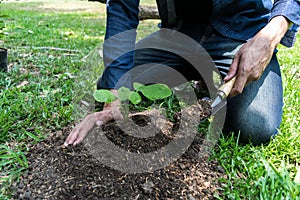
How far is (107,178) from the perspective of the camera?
3.77ft

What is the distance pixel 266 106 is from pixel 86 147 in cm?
91

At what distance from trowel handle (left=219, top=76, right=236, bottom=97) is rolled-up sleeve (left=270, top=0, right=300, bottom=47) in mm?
442

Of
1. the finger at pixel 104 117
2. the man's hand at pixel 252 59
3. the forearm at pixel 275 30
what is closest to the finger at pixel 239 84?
the man's hand at pixel 252 59

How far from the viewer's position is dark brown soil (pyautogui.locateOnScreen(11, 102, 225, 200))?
1.10 metres

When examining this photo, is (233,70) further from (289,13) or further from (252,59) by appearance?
(289,13)

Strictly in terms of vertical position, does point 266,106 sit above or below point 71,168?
above

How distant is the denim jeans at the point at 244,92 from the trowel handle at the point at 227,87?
280 millimetres

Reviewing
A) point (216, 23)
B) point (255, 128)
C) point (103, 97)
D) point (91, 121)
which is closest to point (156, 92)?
Answer: point (103, 97)

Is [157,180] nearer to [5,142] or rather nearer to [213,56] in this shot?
[5,142]

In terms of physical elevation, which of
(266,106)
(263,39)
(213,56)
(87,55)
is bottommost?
(87,55)

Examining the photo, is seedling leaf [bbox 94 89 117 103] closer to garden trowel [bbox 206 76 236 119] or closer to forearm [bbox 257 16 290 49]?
garden trowel [bbox 206 76 236 119]

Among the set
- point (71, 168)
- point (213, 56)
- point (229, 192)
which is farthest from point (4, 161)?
point (213, 56)

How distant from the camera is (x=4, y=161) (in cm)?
125

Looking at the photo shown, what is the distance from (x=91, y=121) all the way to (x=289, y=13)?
1.04m
